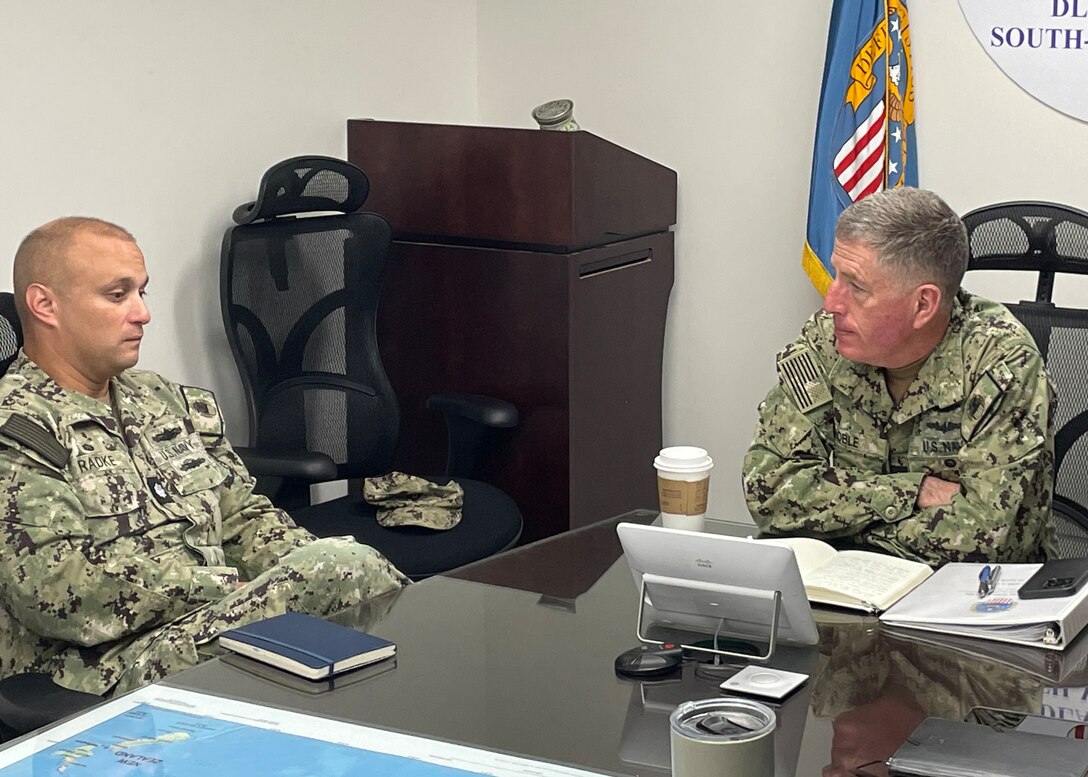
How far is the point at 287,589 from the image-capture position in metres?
2.20

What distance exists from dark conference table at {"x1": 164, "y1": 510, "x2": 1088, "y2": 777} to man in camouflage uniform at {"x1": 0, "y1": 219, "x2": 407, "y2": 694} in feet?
1.08

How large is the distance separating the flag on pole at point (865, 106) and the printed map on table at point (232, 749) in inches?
107

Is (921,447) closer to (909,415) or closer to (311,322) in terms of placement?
(909,415)

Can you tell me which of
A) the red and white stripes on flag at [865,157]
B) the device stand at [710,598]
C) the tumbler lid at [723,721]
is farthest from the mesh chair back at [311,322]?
the tumbler lid at [723,721]

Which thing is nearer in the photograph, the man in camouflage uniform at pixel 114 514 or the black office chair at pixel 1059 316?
the man in camouflage uniform at pixel 114 514

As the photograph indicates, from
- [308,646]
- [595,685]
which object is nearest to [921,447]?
[595,685]

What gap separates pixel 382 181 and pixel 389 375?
55cm

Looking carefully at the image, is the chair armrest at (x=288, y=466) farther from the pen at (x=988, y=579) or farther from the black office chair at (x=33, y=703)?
the pen at (x=988, y=579)

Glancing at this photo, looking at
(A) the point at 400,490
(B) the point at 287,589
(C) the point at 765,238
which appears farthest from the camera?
(C) the point at 765,238

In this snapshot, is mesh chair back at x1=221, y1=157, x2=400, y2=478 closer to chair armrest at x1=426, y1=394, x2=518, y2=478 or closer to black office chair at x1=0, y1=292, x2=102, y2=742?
chair armrest at x1=426, y1=394, x2=518, y2=478

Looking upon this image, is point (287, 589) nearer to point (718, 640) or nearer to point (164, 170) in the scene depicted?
point (718, 640)

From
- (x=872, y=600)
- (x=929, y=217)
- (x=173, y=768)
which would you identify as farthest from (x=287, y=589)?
(x=929, y=217)

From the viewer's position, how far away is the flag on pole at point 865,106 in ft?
12.6

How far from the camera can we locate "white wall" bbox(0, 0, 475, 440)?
3131 millimetres
